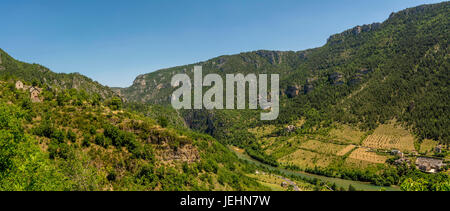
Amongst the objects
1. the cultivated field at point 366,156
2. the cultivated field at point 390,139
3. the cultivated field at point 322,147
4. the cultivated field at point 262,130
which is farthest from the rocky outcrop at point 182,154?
the cultivated field at point 262,130

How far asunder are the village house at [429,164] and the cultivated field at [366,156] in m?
12.3

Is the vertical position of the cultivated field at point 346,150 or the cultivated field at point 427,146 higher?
the cultivated field at point 427,146

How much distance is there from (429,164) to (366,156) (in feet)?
76.1

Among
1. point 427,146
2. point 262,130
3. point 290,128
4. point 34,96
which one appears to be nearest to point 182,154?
point 34,96

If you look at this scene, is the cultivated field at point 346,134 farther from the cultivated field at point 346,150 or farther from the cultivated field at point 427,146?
the cultivated field at point 427,146

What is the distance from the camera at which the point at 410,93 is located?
147 m

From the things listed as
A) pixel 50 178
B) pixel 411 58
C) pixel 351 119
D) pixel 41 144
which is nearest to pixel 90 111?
pixel 41 144

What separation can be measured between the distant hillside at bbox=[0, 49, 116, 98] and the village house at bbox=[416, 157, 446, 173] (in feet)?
618

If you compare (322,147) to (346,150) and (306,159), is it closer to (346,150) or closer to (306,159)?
(346,150)

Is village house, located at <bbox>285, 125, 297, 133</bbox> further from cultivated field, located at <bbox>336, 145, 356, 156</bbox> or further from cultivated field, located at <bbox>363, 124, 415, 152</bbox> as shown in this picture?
cultivated field, located at <bbox>363, 124, 415, 152</bbox>

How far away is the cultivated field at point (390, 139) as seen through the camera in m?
110

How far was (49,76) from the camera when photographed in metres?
164
